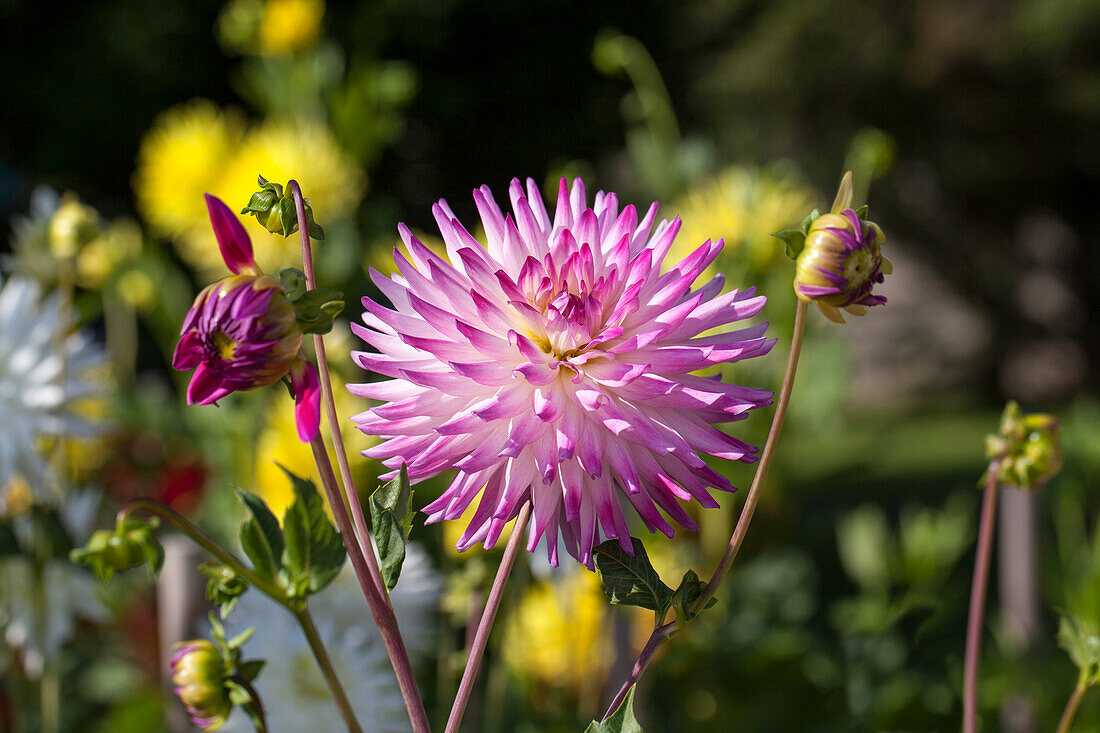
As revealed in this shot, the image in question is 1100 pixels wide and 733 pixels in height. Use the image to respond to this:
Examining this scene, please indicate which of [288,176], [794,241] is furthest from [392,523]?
[288,176]

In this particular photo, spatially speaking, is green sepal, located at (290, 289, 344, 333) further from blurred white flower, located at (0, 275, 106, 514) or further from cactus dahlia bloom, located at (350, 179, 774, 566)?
blurred white flower, located at (0, 275, 106, 514)

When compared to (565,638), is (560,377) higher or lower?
higher

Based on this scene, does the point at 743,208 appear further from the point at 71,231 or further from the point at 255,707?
the point at 255,707

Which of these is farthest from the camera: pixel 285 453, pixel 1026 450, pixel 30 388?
pixel 285 453

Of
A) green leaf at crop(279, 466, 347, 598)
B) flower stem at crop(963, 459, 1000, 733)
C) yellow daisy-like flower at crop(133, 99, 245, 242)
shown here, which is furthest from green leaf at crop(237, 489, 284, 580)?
yellow daisy-like flower at crop(133, 99, 245, 242)

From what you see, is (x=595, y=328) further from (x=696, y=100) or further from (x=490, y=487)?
(x=696, y=100)

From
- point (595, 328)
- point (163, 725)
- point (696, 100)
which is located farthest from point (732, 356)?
point (696, 100)
